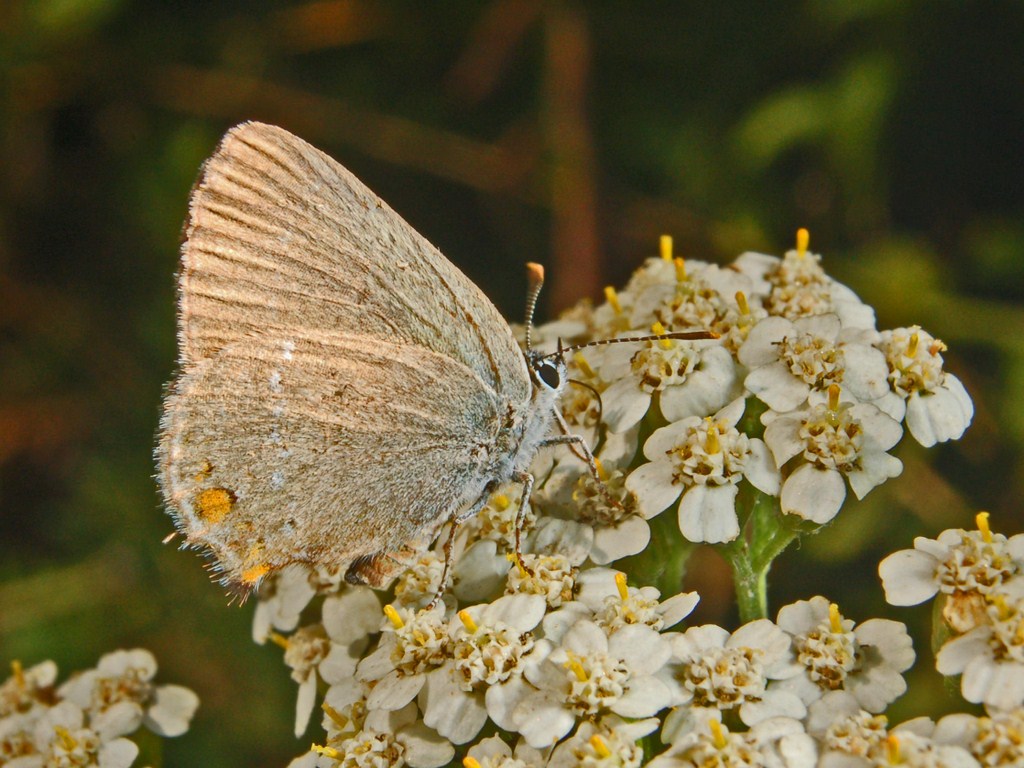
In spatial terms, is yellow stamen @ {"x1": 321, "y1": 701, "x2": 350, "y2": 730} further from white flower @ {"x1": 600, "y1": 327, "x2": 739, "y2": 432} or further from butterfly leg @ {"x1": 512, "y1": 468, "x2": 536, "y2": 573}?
white flower @ {"x1": 600, "y1": 327, "x2": 739, "y2": 432}

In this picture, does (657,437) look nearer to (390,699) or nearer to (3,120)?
(390,699)

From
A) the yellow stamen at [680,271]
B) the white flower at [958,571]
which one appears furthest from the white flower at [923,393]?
the yellow stamen at [680,271]

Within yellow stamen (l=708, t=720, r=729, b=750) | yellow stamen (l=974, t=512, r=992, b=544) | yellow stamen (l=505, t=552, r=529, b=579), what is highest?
yellow stamen (l=974, t=512, r=992, b=544)

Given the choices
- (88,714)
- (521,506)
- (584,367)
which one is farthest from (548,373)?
(88,714)

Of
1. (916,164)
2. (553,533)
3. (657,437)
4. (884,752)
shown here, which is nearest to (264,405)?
(553,533)

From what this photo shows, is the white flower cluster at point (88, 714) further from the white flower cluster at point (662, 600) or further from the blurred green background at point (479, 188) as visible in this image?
the blurred green background at point (479, 188)

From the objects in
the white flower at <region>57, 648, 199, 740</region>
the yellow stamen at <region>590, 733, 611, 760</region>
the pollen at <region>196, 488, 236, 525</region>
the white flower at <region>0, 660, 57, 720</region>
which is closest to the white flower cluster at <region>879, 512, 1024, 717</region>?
the yellow stamen at <region>590, 733, 611, 760</region>
